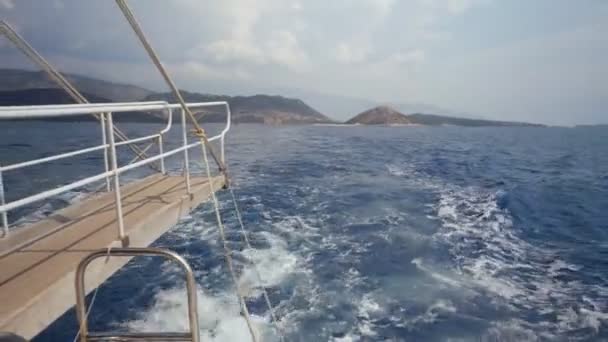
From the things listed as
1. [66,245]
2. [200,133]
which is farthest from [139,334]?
[200,133]

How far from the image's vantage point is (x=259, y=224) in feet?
25.9

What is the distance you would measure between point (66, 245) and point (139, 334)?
1.62 metres

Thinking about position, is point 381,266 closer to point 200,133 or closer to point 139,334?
point 200,133

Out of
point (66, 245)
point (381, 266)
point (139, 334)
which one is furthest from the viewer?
point (381, 266)

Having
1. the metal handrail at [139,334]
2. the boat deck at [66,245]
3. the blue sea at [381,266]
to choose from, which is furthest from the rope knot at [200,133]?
the blue sea at [381,266]

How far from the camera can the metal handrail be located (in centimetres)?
186

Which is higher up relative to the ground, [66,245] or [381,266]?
[66,245]

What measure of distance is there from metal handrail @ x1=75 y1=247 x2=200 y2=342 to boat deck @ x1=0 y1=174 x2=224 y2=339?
18.0 inches

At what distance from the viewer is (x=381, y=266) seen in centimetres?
603

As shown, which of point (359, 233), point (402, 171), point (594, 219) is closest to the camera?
point (359, 233)

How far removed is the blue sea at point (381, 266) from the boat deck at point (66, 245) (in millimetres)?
1382

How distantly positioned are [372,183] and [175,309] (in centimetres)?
870

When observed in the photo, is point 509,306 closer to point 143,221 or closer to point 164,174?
point 143,221

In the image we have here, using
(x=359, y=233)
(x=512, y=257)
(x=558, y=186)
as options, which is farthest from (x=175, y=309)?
(x=558, y=186)
